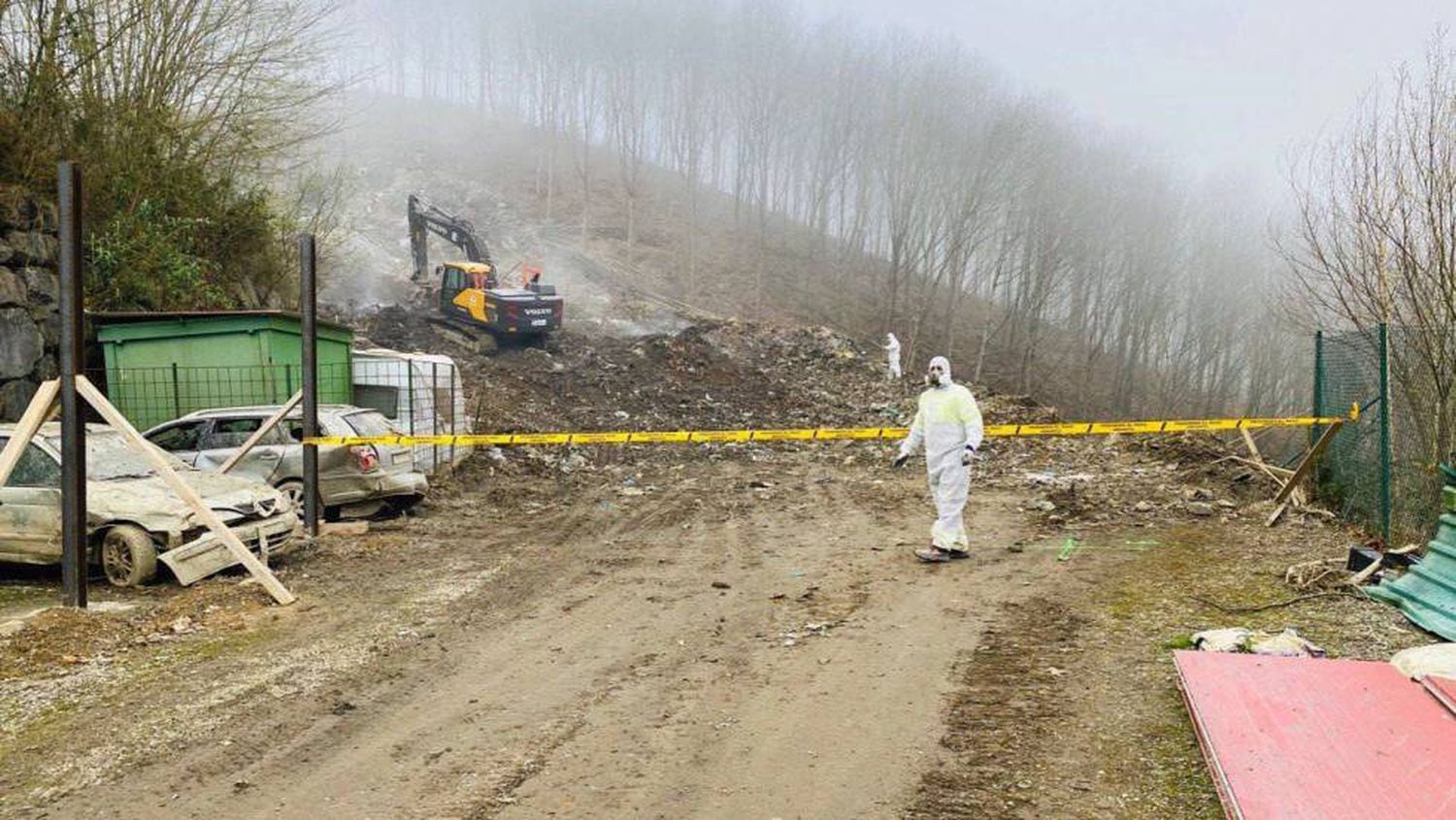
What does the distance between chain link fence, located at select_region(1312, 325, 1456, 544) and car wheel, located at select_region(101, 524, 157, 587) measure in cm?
1038

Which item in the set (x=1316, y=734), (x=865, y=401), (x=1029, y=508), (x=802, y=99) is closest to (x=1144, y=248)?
(x=802, y=99)

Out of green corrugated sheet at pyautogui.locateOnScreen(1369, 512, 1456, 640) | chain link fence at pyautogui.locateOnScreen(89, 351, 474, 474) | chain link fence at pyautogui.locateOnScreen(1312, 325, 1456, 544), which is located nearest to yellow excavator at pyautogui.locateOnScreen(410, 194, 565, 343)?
chain link fence at pyautogui.locateOnScreen(89, 351, 474, 474)

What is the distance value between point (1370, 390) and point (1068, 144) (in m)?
39.3

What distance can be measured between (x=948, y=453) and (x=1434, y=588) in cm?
362

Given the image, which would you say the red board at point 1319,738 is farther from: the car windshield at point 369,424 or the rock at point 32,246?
the rock at point 32,246

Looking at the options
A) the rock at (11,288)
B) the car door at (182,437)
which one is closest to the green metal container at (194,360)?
the rock at (11,288)

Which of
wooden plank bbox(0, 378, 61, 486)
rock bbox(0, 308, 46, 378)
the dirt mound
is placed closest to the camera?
wooden plank bbox(0, 378, 61, 486)

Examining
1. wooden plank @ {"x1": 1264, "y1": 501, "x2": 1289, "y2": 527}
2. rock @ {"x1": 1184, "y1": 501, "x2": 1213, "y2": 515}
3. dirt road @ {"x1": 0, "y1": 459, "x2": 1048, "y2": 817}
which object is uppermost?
wooden plank @ {"x1": 1264, "y1": 501, "x2": 1289, "y2": 527}

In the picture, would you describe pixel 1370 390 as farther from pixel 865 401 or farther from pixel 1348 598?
pixel 865 401

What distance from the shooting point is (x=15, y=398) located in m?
11.6

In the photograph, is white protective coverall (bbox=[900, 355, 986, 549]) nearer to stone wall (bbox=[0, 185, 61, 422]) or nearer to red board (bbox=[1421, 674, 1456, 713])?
red board (bbox=[1421, 674, 1456, 713])

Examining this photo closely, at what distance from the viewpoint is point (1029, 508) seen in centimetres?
1141

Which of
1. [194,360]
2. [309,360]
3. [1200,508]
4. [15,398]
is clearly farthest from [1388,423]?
[15,398]

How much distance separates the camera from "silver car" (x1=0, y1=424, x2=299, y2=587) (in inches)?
309
